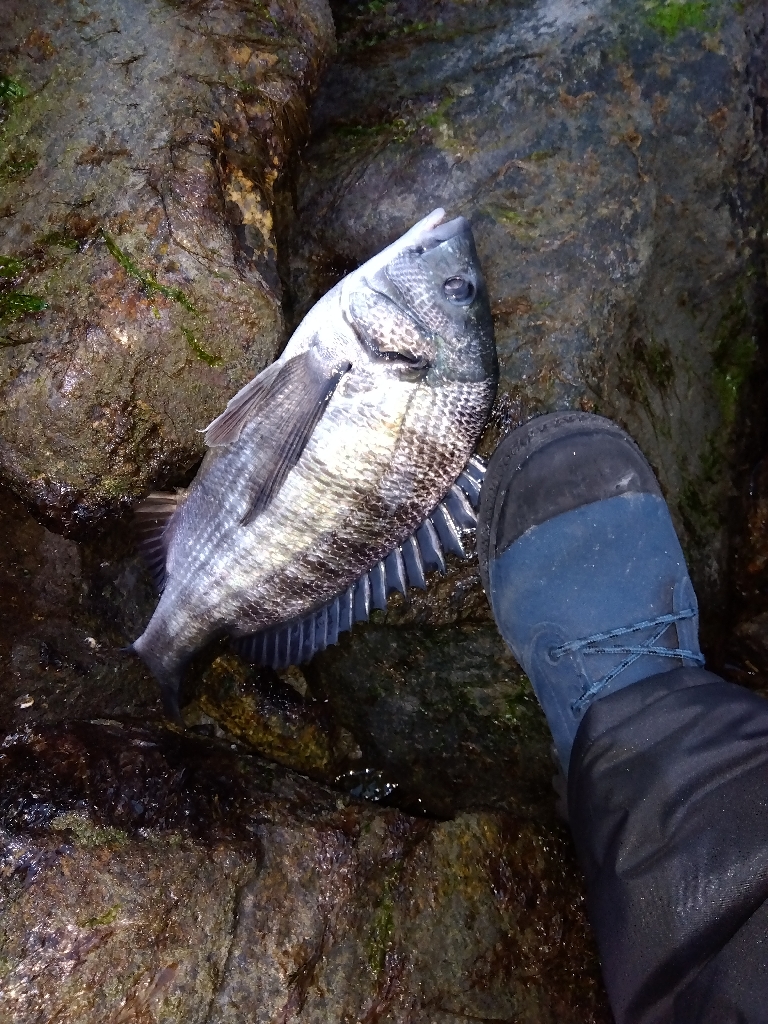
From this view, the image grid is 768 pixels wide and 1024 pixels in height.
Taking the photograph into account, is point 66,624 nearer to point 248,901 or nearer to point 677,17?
point 248,901

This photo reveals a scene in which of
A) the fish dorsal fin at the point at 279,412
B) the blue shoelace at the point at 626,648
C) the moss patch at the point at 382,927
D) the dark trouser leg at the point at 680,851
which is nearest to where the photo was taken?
the dark trouser leg at the point at 680,851

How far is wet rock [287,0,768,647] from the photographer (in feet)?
9.68

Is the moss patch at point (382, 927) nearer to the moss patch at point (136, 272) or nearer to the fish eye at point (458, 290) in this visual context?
the fish eye at point (458, 290)

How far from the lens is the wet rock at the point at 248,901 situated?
2100mm

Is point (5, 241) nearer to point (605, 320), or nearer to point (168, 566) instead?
point (168, 566)

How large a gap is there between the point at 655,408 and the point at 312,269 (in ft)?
5.76

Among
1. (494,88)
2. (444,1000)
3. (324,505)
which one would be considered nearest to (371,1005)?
(444,1000)

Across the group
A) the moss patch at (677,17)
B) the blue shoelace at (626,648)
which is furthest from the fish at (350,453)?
the moss patch at (677,17)

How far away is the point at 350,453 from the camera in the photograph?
A: 267 centimetres

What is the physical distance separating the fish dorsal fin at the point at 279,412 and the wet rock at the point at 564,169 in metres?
0.73

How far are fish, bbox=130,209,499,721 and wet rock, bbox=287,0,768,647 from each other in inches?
15.8

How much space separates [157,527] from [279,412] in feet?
2.79

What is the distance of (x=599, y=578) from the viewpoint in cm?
301

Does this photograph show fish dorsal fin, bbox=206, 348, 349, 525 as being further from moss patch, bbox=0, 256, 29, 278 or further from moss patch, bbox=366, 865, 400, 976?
moss patch, bbox=366, 865, 400, 976
